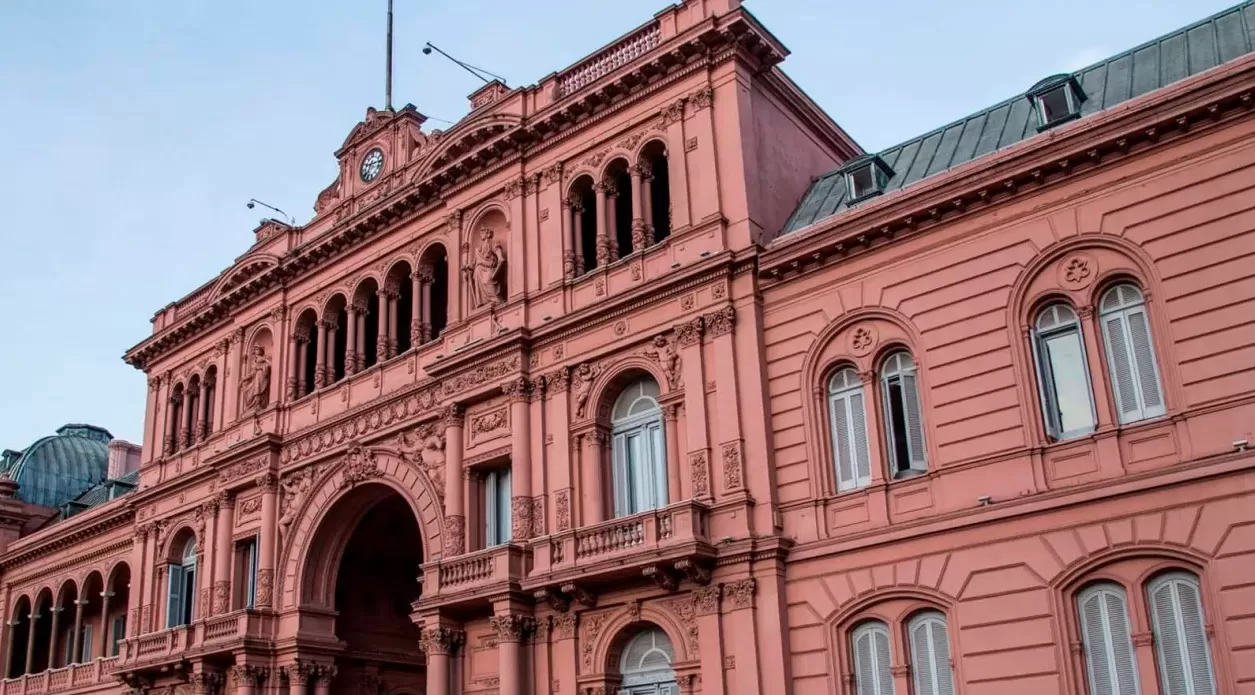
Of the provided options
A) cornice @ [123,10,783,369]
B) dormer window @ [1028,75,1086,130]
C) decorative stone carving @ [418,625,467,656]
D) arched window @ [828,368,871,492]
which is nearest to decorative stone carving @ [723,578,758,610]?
arched window @ [828,368,871,492]

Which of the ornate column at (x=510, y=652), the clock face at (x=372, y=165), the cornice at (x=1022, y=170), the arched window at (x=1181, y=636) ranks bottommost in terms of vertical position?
the arched window at (x=1181, y=636)

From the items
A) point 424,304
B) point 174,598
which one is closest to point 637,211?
point 424,304

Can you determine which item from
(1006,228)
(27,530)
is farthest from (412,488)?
(27,530)

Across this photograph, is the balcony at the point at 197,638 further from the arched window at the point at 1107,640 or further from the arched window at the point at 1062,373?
the arched window at the point at 1107,640

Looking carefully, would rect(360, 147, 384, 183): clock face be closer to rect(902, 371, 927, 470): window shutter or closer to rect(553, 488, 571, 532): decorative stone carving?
rect(553, 488, 571, 532): decorative stone carving

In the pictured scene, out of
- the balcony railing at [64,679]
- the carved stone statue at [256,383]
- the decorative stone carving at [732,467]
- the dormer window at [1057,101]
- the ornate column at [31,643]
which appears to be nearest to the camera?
the dormer window at [1057,101]

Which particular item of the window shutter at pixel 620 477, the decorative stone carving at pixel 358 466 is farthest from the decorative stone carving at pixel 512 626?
the decorative stone carving at pixel 358 466

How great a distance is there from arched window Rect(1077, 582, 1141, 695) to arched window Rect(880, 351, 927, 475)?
397cm

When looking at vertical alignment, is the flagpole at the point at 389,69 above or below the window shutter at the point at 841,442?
above

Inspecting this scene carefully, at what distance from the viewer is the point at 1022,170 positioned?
75.2 ft

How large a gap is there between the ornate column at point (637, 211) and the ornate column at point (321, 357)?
1138cm

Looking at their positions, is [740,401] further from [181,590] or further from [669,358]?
[181,590]

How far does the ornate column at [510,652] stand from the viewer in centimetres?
2667

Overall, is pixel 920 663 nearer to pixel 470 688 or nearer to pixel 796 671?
pixel 796 671
